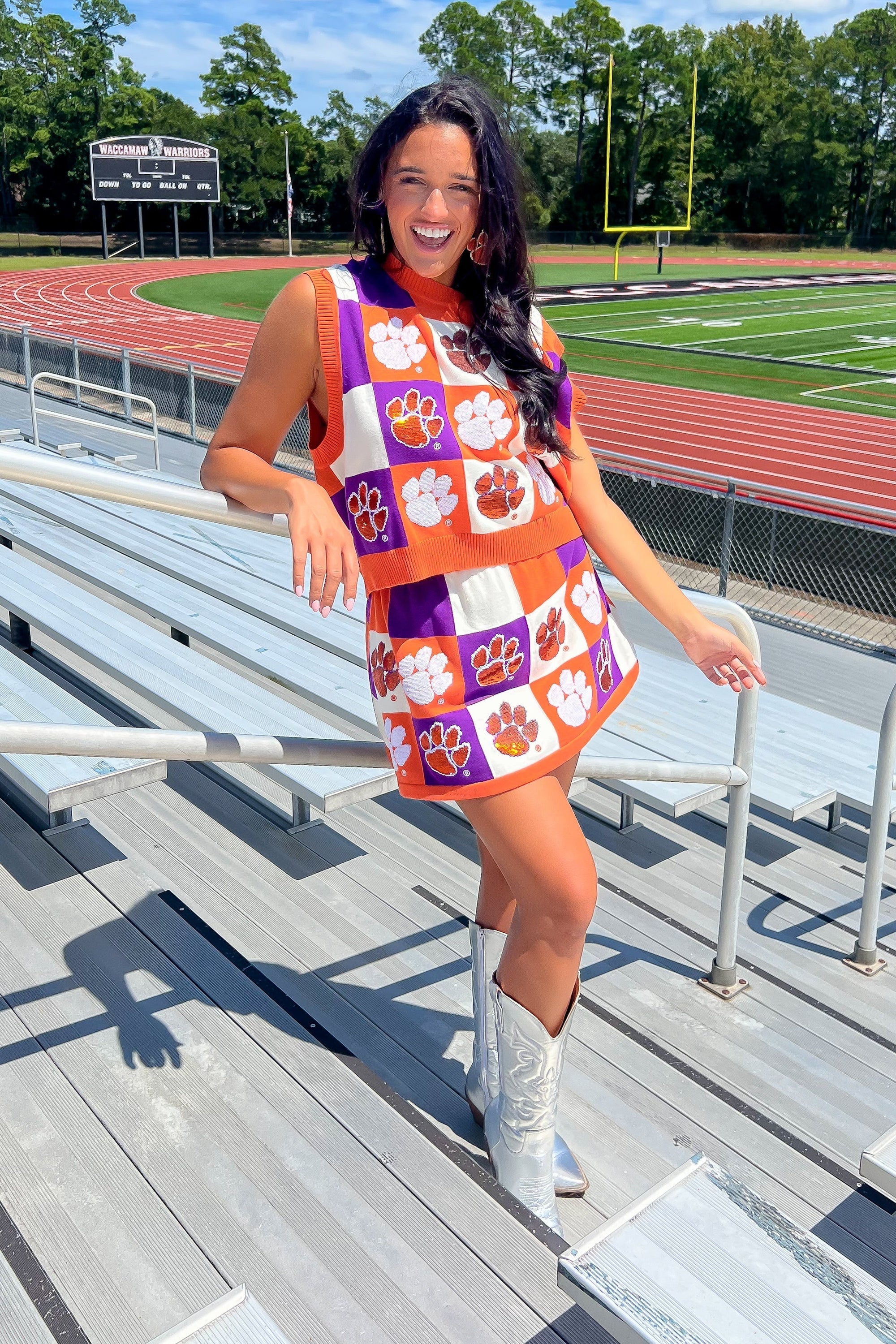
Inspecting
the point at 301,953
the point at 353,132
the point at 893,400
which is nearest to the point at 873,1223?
the point at 301,953

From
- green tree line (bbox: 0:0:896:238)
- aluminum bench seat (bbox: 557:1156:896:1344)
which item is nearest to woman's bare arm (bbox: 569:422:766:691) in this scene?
aluminum bench seat (bbox: 557:1156:896:1344)

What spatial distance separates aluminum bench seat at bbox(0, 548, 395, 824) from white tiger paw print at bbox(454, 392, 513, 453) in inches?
49.5

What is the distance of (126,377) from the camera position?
12.2 meters

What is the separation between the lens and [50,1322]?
1.73 meters

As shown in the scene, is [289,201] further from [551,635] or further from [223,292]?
[551,635]

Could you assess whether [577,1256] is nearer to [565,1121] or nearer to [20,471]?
[565,1121]

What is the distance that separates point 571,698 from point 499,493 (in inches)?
12.7

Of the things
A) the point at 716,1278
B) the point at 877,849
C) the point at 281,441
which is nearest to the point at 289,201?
the point at 877,849

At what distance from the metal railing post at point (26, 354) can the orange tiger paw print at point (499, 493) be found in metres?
10.3

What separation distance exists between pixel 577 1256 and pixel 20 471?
124 cm

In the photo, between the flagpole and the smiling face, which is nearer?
the smiling face

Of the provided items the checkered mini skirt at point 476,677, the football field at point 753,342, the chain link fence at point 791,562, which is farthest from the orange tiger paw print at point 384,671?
the football field at point 753,342

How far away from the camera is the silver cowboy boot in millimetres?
2070

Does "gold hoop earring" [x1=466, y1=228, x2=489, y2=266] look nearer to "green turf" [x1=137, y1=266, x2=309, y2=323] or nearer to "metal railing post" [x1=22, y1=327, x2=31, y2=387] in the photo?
"metal railing post" [x1=22, y1=327, x2=31, y2=387]
